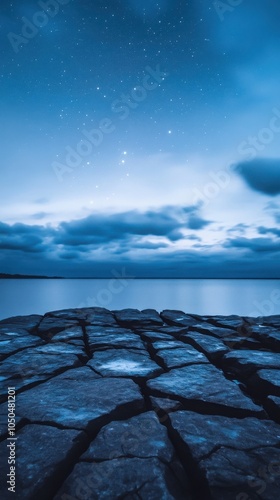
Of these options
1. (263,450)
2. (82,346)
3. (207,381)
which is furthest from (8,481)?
(82,346)

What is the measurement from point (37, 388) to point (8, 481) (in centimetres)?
85

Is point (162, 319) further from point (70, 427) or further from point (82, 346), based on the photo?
point (70, 427)

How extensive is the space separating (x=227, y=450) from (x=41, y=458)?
819 mm

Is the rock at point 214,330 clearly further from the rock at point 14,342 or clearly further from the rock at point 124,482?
the rock at point 124,482

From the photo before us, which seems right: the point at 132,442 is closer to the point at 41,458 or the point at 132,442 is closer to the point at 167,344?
the point at 41,458

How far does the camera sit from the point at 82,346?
292 cm

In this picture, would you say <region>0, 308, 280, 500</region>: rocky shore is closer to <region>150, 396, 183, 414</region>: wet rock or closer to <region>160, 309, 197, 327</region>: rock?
<region>150, 396, 183, 414</region>: wet rock

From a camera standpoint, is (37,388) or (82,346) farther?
(82,346)

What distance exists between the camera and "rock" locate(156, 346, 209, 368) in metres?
2.42

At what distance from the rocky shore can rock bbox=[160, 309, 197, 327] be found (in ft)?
3.06

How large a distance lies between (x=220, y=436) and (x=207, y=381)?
0.66 m

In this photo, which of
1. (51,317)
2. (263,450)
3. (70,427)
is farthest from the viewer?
(51,317)

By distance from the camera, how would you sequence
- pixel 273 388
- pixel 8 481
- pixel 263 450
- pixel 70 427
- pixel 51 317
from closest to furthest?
pixel 8 481, pixel 263 450, pixel 70 427, pixel 273 388, pixel 51 317

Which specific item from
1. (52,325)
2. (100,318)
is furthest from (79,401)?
(100,318)
